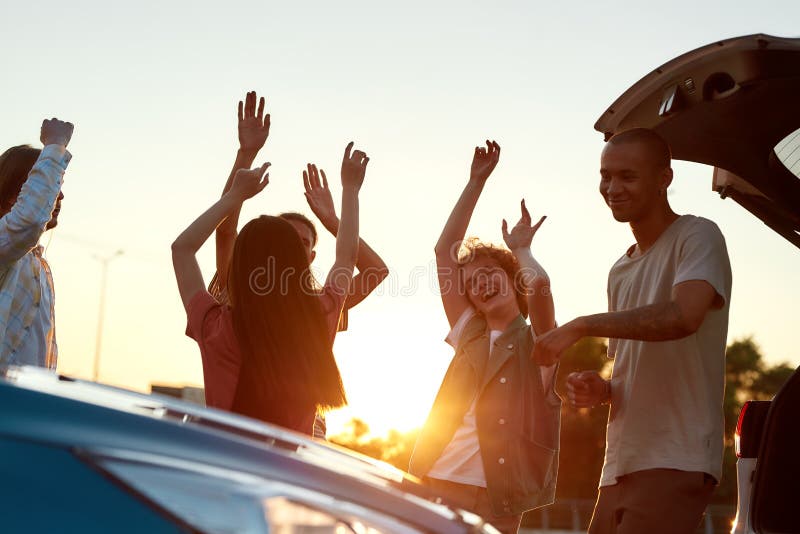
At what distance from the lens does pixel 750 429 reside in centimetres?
443

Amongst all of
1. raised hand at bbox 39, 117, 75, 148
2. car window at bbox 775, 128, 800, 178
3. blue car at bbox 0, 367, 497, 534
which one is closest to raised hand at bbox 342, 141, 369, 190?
raised hand at bbox 39, 117, 75, 148

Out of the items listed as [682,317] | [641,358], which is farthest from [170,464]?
[641,358]

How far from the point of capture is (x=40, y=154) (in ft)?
17.0

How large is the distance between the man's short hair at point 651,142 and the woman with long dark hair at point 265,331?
1.44 meters

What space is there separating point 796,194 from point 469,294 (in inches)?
71.8

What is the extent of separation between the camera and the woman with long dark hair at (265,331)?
12.9ft

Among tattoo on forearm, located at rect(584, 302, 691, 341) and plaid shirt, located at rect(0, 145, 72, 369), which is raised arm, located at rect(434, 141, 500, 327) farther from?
plaid shirt, located at rect(0, 145, 72, 369)

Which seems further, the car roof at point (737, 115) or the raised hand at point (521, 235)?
the raised hand at point (521, 235)

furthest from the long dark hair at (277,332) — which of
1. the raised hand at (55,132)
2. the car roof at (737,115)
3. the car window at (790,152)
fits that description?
the car window at (790,152)

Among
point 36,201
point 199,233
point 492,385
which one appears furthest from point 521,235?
point 36,201

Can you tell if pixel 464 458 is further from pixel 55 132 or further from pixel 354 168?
pixel 55 132

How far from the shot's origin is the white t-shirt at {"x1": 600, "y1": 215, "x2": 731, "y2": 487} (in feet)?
13.4

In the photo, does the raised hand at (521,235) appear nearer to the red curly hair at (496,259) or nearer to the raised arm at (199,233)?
the red curly hair at (496,259)

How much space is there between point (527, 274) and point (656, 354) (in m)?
1.00
